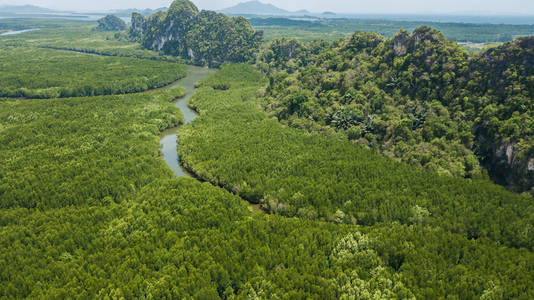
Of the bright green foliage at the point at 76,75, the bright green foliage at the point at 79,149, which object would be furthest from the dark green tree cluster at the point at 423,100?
the bright green foliage at the point at 76,75

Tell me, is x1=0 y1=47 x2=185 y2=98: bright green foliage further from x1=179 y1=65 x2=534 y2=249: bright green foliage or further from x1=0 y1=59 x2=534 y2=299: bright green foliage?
x1=179 y1=65 x2=534 y2=249: bright green foliage

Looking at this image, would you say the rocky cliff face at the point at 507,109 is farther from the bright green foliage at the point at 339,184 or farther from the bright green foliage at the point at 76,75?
the bright green foliage at the point at 76,75

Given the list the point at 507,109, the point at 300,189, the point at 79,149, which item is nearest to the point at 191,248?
the point at 300,189

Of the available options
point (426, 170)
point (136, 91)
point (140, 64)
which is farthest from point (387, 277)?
point (140, 64)

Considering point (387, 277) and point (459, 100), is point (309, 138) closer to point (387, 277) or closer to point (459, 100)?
point (459, 100)

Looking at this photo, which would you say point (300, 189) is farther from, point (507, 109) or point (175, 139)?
point (175, 139)

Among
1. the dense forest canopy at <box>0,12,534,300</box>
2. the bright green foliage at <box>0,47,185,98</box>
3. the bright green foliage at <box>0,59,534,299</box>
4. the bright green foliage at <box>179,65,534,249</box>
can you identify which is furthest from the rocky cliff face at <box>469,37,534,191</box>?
the bright green foliage at <box>0,47,185,98</box>
